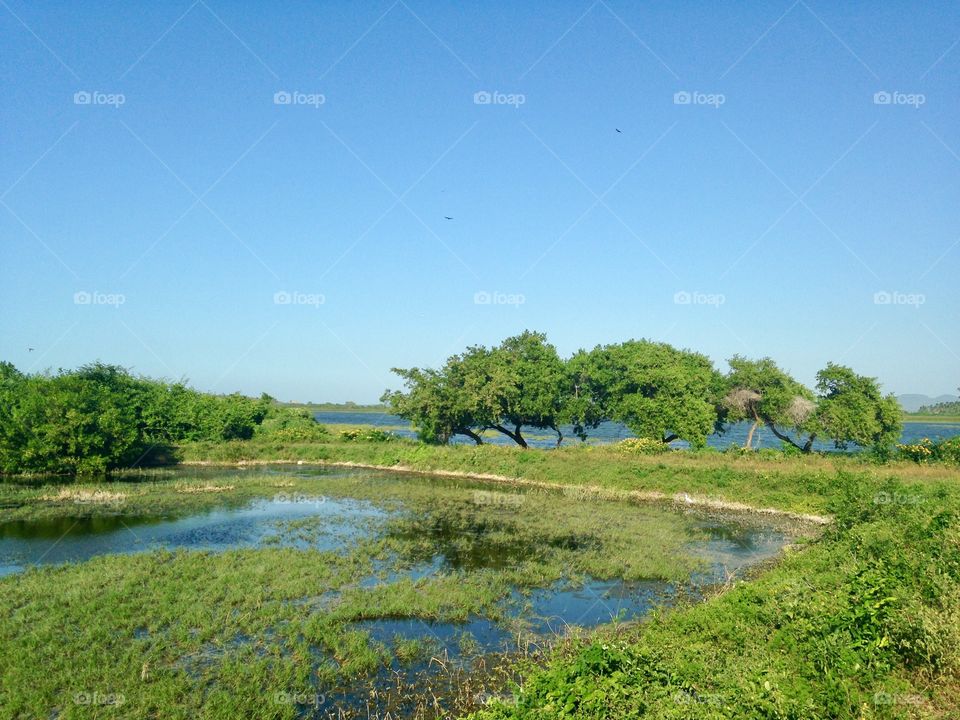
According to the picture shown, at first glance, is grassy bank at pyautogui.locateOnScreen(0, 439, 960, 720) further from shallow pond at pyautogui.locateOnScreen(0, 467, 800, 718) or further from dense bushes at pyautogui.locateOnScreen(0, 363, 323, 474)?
A: dense bushes at pyautogui.locateOnScreen(0, 363, 323, 474)

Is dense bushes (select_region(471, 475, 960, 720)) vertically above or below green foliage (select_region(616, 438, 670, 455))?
below

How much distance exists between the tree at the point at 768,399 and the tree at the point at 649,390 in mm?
1804

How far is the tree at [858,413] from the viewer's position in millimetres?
45781

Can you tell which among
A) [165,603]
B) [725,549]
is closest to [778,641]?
[725,549]

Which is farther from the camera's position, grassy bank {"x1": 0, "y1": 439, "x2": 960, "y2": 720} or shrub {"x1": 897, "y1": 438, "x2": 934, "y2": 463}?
shrub {"x1": 897, "y1": 438, "x2": 934, "y2": 463}

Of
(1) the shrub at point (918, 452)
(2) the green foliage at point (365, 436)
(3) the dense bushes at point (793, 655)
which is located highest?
(1) the shrub at point (918, 452)

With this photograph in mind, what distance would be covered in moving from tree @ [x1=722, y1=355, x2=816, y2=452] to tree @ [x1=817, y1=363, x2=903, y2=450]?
56.0 inches

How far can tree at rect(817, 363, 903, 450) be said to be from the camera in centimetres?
4578

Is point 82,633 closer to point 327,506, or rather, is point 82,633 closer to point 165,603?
point 165,603

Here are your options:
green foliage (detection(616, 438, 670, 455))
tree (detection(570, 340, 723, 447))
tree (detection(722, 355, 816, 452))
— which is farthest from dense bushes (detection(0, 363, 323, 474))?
tree (detection(722, 355, 816, 452))

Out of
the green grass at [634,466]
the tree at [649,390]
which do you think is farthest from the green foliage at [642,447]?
the tree at [649,390]

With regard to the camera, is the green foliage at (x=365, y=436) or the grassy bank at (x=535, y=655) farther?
the green foliage at (x=365, y=436)

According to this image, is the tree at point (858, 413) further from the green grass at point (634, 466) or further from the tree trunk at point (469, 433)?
the tree trunk at point (469, 433)

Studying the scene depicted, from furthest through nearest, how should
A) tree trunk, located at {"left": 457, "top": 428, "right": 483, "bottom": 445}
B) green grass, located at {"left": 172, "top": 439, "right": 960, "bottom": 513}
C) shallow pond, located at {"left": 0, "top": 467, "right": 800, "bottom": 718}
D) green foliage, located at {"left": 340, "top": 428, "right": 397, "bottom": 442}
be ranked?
green foliage, located at {"left": 340, "top": 428, "right": 397, "bottom": 442}
tree trunk, located at {"left": 457, "top": 428, "right": 483, "bottom": 445}
green grass, located at {"left": 172, "top": 439, "right": 960, "bottom": 513}
shallow pond, located at {"left": 0, "top": 467, "right": 800, "bottom": 718}
